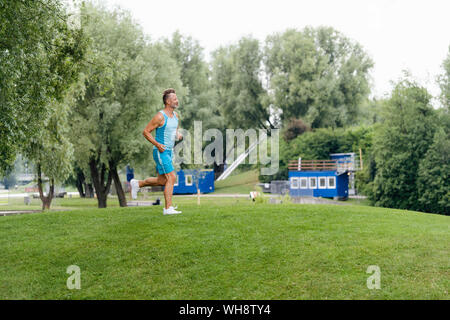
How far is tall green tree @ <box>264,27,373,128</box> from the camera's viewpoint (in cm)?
4769

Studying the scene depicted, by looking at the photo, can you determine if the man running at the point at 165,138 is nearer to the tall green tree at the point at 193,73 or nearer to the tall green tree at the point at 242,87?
the tall green tree at the point at 193,73

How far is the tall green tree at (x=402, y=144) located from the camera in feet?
110

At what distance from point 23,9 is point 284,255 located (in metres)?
8.12

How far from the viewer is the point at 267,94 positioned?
170ft

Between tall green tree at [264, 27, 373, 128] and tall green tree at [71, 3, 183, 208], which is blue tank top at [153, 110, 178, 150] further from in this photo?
tall green tree at [264, 27, 373, 128]

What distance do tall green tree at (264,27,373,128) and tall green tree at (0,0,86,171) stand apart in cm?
3752

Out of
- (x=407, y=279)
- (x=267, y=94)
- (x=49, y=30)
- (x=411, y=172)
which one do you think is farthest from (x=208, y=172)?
(x=407, y=279)

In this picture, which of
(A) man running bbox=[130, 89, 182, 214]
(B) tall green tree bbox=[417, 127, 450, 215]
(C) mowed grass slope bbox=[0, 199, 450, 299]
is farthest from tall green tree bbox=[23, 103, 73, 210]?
(B) tall green tree bbox=[417, 127, 450, 215]

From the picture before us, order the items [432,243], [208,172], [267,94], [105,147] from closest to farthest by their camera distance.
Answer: [432,243], [105,147], [208,172], [267,94]

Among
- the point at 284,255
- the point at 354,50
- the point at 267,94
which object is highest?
the point at 354,50

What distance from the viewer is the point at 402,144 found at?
34531mm

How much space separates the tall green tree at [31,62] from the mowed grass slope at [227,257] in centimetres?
281
